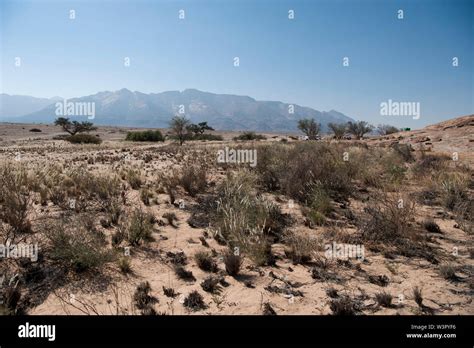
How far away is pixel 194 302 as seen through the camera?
357cm

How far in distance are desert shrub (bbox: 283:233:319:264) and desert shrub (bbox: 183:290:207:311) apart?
1.71m

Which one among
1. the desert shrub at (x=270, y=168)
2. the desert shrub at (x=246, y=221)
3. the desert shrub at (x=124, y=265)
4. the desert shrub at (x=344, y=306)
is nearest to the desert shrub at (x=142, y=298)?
the desert shrub at (x=124, y=265)

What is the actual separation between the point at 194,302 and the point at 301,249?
6.61ft

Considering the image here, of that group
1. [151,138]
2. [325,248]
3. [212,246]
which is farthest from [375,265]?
[151,138]

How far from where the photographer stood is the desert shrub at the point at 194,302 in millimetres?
3512

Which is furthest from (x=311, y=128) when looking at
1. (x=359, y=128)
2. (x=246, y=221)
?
(x=246, y=221)

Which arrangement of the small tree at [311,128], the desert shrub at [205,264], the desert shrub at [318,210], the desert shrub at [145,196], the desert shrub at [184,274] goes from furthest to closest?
1. the small tree at [311,128]
2. the desert shrub at [145,196]
3. the desert shrub at [318,210]
4. the desert shrub at [205,264]
5. the desert shrub at [184,274]

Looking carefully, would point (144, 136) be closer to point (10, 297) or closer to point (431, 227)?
point (10, 297)

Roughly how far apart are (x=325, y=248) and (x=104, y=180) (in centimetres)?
704

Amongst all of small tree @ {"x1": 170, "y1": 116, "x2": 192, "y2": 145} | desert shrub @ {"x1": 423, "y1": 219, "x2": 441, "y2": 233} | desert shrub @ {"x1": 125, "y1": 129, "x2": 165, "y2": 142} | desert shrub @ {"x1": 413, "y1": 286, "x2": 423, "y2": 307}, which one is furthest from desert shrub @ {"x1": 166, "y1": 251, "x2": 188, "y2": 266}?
desert shrub @ {"x1": 125, "y1": 129, "x2": 165, "y2": 142}

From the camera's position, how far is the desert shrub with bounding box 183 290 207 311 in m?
3.51

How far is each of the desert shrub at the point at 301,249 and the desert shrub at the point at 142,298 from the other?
2.26 m

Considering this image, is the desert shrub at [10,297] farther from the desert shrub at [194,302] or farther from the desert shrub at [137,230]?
the desert shrub at [194,302]

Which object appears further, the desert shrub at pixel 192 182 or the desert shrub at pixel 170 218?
the desert shrub at pixel 192 182
